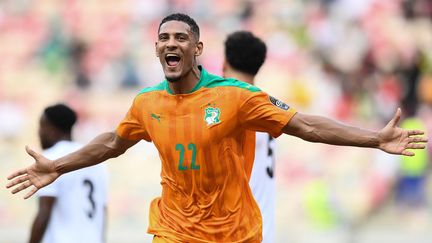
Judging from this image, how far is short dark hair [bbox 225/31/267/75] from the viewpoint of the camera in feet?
28.4

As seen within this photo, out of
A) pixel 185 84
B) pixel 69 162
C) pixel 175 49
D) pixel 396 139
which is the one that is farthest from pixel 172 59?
pixel 396 139

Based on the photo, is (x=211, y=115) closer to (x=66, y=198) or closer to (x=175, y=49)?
(x=175, y=49)

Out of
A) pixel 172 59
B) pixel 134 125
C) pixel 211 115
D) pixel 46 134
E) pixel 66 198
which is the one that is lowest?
pixel 66 198

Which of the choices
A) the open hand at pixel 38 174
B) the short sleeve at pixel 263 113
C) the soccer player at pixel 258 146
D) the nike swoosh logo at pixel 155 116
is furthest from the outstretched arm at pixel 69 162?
the soccer player at pixel 258 146

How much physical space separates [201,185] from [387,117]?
402 inches

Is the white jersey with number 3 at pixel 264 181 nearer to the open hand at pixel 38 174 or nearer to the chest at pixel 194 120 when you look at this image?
the chest at pixel 194 120

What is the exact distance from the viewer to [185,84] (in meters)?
6.95

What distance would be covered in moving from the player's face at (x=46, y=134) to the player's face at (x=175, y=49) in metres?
2.51

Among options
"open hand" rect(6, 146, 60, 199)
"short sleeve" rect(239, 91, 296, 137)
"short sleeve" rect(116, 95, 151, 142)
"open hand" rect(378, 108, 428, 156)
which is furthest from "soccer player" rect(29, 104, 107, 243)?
"open hand" rect(378, 108, 428, 156)

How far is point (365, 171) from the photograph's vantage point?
1688 cm

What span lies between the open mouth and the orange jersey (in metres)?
0.22

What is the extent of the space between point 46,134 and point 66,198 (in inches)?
24.7

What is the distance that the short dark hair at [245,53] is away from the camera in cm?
866

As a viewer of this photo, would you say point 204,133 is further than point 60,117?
No
